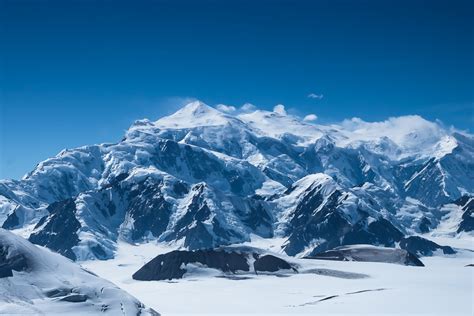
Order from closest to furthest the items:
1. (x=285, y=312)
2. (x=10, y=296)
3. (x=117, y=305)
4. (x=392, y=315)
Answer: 1. (x=10, y=296)
2. (x=117, y=305)
3. (x=392, y=315)
4. (x=285, y=312)

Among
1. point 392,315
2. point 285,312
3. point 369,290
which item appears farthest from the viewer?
point 369,290

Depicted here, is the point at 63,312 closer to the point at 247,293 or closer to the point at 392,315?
the point at 392,315

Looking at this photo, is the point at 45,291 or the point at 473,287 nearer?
the point at 45,291

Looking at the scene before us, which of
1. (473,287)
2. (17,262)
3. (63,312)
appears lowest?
(63,312)

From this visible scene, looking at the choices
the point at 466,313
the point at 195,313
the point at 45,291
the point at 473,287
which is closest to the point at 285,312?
the point at 195,313

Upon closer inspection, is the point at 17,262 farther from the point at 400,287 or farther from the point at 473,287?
the point at 473,287

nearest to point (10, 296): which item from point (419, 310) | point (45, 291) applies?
point (45, 291)

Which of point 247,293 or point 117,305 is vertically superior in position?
point 247,293
